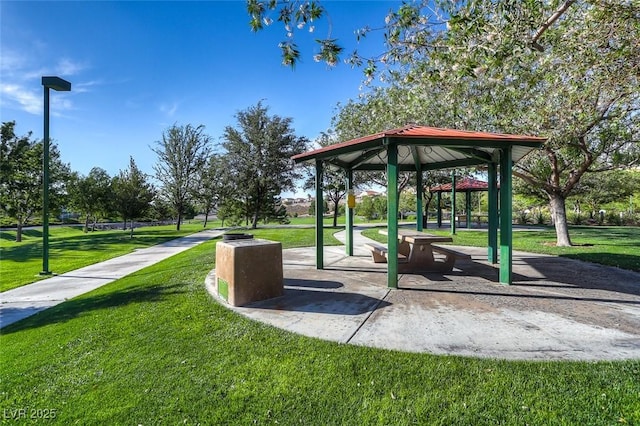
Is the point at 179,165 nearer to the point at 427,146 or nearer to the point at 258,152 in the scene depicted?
the point at 258,152

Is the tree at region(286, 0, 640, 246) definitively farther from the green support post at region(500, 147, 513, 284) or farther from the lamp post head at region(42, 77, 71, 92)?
the lamp post head at region(42, 77, 71, 92)

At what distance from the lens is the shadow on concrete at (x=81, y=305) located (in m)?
4.92

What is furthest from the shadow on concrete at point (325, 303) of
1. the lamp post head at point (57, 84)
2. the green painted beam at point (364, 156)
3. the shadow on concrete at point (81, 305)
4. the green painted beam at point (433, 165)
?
the lamp post head at point (57, 84)

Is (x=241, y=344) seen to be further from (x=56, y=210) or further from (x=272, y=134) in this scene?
(x=56, y=210)

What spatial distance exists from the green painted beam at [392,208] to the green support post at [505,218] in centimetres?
197

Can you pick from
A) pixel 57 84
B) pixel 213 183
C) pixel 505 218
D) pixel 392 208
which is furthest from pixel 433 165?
pixel 213 183

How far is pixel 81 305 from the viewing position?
565cm

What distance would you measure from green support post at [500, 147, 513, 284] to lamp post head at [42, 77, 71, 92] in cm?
1059

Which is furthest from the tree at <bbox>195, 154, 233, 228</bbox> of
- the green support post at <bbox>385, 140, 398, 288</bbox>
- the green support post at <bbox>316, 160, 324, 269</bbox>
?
the green support post at <bbox>385, 140, 398, 288</bbox>

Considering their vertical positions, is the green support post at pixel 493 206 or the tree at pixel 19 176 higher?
the tree at pixel 19 176

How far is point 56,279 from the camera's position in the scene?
27.3 feet

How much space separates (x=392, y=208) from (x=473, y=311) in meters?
2.04

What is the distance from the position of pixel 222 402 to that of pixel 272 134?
23.2 metres

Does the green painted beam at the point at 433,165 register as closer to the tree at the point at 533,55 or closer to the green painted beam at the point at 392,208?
the tree at the point at 533,55
